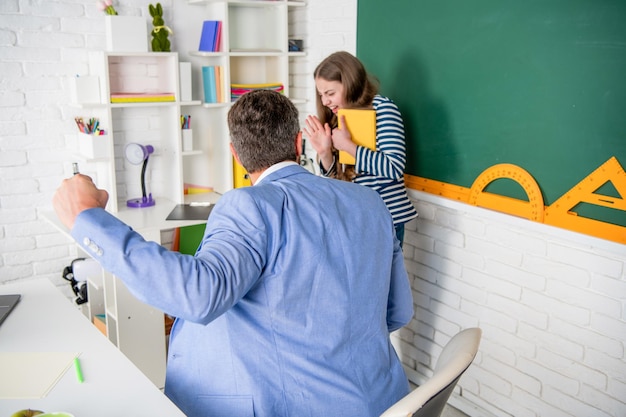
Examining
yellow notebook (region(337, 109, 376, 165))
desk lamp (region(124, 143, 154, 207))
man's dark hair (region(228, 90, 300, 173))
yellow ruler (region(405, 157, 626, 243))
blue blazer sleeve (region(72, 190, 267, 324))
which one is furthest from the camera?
desk lamp (region(124, 143, 154, 207))

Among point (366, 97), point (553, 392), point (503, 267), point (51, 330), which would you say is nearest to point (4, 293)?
point (51, 330)

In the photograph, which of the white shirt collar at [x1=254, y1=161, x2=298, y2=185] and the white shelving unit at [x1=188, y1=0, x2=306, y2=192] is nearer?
the white shirt collar at [x1=254, y1=161, x2=298, y2=185]

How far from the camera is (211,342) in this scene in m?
1.42

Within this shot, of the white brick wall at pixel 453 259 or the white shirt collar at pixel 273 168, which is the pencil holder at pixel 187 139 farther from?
the white shirt collar at pixel 273 168

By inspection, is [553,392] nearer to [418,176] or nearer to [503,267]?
[503,267]

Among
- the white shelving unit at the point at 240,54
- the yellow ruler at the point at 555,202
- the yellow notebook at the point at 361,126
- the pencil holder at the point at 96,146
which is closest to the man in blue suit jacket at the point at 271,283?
the yellow ruler at the point at 555,202

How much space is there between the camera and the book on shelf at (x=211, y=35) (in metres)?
3.31

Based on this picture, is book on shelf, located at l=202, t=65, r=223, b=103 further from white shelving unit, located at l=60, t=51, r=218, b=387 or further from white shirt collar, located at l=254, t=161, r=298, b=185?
white shirt collar, located at l=254, t=161, r=298, b=185

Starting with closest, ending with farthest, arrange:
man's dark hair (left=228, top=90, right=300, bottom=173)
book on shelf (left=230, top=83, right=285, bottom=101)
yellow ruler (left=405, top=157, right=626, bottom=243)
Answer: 1. man's dark hair (left=228, top=90, right=300, bottom=173)
2. yellow ruler (left=405, top=157, right=626, bottom=243)
3. book on shelf (left=230, top=83, right=285, bottom=101)

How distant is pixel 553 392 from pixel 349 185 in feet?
4.61

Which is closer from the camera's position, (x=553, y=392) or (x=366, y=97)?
(x=553, y=392)

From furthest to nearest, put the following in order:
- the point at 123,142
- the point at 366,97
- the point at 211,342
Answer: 1. the point at 123,142
2. the point at 366,97
3. the point at 211,342

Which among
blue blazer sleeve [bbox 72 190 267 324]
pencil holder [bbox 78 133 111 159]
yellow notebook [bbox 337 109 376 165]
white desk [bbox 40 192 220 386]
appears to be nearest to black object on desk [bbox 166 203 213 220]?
white desk [bbox 40 192 220 386]

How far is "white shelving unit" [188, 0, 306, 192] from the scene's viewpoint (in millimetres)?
3396
